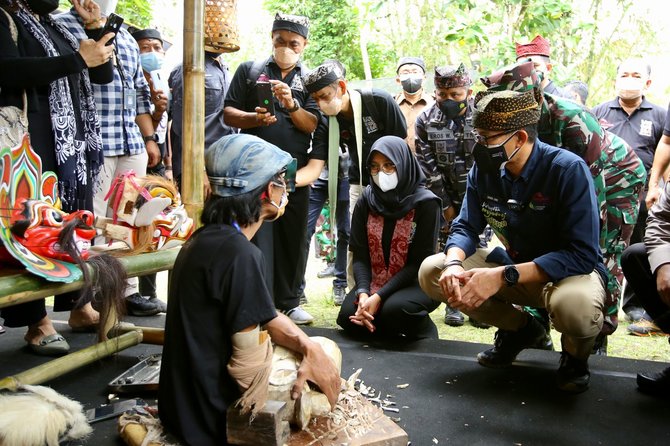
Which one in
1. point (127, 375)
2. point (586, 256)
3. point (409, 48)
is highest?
point (409, 48)

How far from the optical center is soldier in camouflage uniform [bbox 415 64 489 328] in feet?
13.0

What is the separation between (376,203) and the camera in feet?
11.6

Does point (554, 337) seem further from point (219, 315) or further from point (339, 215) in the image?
point (219, 315)

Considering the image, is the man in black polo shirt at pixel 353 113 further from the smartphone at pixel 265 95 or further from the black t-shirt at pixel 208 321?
the black t-shirt at pixel 208 321

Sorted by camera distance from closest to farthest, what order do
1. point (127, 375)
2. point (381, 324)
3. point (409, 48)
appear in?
point (127, 375) → point (381, 324) → point (409, 48)

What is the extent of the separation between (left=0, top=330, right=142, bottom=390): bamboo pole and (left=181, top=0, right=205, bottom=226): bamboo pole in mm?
675

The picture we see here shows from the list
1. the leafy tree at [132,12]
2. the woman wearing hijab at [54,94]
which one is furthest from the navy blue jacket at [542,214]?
the leafy tree at [132,12]

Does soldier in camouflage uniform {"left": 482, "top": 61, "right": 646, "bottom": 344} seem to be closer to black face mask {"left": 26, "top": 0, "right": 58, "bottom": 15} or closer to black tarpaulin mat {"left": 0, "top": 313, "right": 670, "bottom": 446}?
black tarpaulin mat {"left": 0, "top": 313, "right": 670, "bottom": 446}

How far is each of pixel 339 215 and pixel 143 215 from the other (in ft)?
8.60

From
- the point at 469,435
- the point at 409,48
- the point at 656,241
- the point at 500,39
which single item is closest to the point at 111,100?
the point at 469,435

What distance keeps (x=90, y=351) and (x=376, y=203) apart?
169cm

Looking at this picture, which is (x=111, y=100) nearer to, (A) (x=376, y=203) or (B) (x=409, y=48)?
(A) (x=376, y=203)

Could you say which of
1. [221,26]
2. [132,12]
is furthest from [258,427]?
[132,12]

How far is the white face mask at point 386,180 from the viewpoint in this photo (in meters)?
3.41
